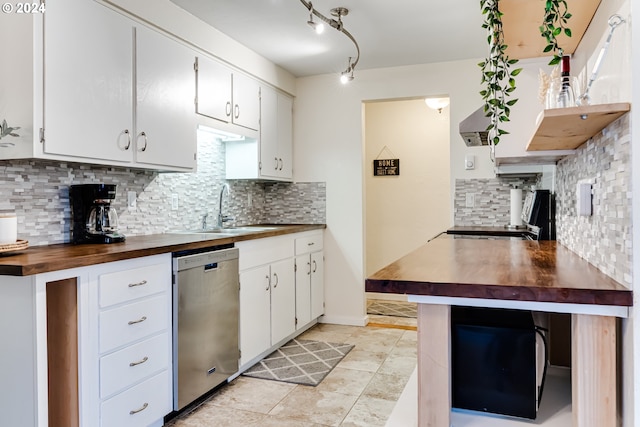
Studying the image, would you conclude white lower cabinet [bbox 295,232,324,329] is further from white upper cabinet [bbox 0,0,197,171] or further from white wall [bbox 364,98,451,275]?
white upper cabinet [bbox 0,0,197,171]

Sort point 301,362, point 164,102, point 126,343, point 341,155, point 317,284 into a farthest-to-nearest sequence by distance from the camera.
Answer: point 341,155 < point 317,284 < point 301,362 < point 164,102 < point 126,343

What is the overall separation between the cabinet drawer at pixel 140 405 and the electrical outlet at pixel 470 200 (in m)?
2.76

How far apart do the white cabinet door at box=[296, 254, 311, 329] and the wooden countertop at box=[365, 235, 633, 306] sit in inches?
96.4

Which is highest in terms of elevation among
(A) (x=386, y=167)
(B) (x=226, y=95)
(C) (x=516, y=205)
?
(B) (x=226, y=95)

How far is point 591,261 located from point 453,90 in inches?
113

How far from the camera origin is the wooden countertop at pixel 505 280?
920 mm

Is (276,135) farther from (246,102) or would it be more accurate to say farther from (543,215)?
(543,215)

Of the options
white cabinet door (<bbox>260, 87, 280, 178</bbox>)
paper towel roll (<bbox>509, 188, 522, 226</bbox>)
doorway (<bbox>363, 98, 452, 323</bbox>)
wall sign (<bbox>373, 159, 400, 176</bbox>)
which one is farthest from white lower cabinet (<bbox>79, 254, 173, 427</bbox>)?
wall sign (<bbox>373, 159, 400, 176</bbox>)

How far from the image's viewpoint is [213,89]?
10.3 ft

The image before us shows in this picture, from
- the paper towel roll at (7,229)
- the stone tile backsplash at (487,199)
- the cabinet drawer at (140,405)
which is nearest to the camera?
the paper towel roll at (7,229)

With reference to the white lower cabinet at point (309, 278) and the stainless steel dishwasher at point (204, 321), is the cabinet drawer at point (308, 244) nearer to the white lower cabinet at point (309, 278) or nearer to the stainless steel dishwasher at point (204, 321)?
the white lower cabinet at point (309, 278)

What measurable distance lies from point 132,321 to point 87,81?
1162 millimetres

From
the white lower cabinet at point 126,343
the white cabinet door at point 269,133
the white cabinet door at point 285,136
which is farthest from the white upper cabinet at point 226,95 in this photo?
the white lower cabinet at point 126,343

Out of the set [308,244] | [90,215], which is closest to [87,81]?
[90,215]
